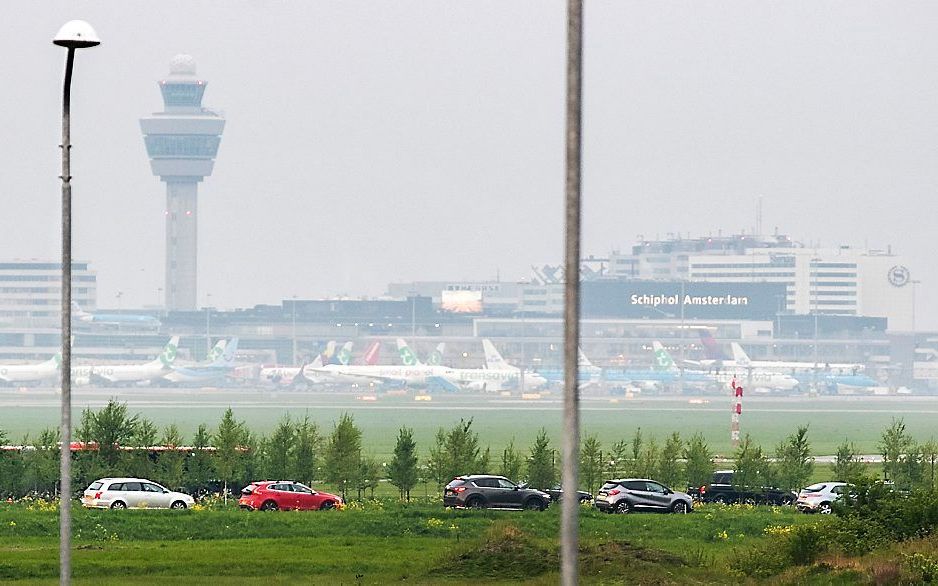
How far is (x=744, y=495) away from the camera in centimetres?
6775

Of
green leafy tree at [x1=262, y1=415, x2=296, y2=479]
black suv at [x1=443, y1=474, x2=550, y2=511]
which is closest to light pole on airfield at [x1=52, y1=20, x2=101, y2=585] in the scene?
black suv at [x1=443, y1=474, x2=550, y2=511]

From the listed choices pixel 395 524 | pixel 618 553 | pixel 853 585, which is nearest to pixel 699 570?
pixel 618 553

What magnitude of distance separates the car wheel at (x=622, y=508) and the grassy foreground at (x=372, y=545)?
142 cm

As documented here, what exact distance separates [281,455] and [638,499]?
1700cm

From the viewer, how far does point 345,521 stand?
2093 inches

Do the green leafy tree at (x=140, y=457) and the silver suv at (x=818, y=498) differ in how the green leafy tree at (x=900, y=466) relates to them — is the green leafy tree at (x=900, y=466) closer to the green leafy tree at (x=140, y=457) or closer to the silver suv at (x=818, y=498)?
the silver suv at (x=818, y=498)

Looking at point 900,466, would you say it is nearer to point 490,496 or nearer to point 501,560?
point 490,496

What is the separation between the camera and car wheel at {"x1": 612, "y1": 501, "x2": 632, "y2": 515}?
5969 centimetres

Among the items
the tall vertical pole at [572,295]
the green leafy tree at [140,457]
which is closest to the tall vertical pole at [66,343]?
the tall vertical pole at [572,295]

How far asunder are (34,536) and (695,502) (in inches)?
1099

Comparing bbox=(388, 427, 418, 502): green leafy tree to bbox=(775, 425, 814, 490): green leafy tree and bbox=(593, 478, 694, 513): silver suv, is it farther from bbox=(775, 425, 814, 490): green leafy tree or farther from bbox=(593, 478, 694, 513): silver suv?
bbox=(775, 425, 814, 490): green leafy tree

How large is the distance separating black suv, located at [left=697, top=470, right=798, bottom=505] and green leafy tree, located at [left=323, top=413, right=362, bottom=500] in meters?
14.9

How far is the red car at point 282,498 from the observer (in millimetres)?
59219

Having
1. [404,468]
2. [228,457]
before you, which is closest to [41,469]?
[228,457]
